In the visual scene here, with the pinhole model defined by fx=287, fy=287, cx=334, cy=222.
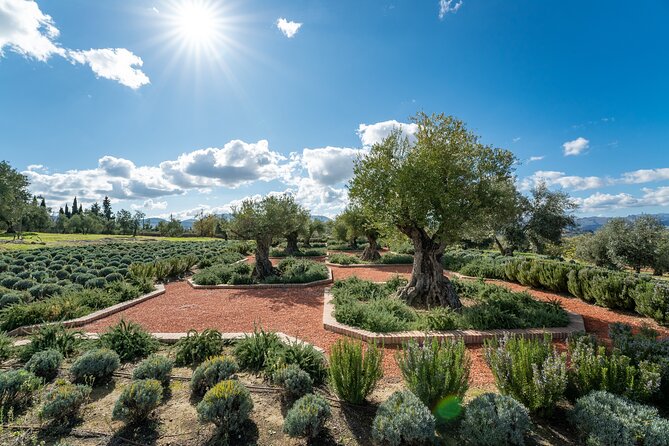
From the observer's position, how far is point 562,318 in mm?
7184

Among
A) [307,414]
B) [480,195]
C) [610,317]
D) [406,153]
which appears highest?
[406,153]

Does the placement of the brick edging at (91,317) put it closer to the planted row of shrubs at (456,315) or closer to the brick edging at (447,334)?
the brick edging at (447,334)

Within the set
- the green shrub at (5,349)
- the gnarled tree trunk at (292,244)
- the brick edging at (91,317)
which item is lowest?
the brick edging at (91,317)

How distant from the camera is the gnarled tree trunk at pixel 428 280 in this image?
8914mm

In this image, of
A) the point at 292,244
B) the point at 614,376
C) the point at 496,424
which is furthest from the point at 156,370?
the point at 292,244

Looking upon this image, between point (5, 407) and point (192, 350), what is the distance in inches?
88.6

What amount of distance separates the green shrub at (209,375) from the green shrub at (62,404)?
1280 millimetres

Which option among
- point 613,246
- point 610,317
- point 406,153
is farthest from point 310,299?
point 613,246

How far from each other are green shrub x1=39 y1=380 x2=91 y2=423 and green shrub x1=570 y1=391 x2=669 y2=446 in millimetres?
5738

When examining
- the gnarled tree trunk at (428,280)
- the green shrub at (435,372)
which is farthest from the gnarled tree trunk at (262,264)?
the green shrub at (435,372)

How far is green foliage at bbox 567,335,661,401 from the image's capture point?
3.36m

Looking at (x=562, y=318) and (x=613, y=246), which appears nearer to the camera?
(x=562, y=318)

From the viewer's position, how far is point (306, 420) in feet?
9.97

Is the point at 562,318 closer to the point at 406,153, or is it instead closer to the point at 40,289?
the point at 406,153
